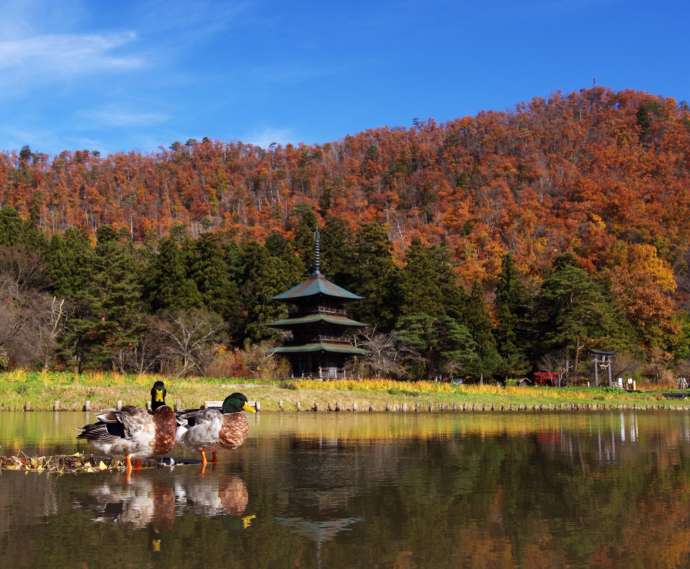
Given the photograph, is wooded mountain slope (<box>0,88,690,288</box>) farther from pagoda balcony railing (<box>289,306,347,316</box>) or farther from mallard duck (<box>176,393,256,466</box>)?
mallard duck (<box>176,393,256,466</box>)

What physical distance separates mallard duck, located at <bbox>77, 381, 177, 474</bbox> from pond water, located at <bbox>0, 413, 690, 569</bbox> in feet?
1.17

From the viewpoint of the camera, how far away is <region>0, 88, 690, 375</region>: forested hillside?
51.0 m

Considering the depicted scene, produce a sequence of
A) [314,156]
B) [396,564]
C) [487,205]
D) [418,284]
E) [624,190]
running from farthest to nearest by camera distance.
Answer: [314,156] → [487,205] → [624,190] → [418,284] → [396,564]

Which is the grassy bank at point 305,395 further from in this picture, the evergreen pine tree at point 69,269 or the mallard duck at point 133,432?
the evergreen pine tree at point 69,269

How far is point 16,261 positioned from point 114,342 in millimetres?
12138

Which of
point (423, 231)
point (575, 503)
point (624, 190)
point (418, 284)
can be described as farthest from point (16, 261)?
point (624, 190)

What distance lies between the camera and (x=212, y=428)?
35.0 feet

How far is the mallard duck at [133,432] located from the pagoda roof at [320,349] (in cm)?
3403

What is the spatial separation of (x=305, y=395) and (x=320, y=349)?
13.8 metres

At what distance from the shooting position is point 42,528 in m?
6.47

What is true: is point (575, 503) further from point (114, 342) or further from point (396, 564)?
point (114, 342)

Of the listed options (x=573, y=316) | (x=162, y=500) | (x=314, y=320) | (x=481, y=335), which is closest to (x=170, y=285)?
(x=314, y=320)

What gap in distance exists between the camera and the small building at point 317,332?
4506cm

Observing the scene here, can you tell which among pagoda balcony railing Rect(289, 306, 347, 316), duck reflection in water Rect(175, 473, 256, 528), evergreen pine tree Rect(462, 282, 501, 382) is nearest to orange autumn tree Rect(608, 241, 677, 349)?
evergreen pine tree Rect(462, 282, 501, 382)
